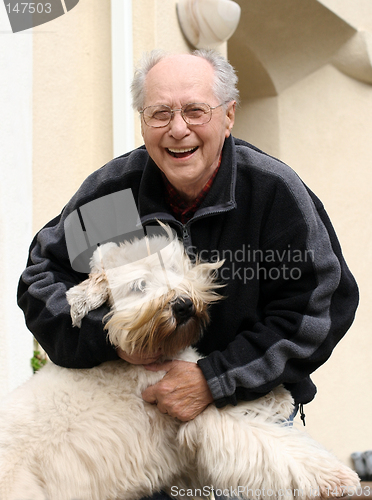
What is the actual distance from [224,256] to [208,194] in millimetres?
284

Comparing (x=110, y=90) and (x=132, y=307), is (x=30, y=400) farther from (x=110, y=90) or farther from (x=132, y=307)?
(x=110, y=90)

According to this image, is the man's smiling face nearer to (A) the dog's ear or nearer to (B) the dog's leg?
(A) the dog's ear

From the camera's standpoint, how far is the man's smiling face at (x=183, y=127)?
7.72 ft

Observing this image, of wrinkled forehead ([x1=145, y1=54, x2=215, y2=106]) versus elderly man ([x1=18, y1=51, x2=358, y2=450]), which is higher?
wrinkled forehead ([x1=145, y1=54, x2=215, y2=106])

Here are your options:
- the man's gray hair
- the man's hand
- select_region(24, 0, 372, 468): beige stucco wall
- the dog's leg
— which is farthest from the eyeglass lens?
select_region(24, 0, 372, 468): beige stucco wall

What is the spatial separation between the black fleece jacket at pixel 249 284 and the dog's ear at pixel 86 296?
0.17 feet

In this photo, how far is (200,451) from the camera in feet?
7.32

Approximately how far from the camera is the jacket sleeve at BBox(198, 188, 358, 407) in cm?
221

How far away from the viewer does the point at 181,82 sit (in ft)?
7.73

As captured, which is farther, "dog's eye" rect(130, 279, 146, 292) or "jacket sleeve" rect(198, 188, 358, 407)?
"dog's eye" rect(130, 279, 146, 292)

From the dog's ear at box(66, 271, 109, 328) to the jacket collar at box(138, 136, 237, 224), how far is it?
0.35 meters

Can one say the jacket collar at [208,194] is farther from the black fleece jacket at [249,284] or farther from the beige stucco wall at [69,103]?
the beige stucco wall at [69,103]

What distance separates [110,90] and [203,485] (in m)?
3.07

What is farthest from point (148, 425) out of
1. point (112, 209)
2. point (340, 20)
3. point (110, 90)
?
point (340, 20)
